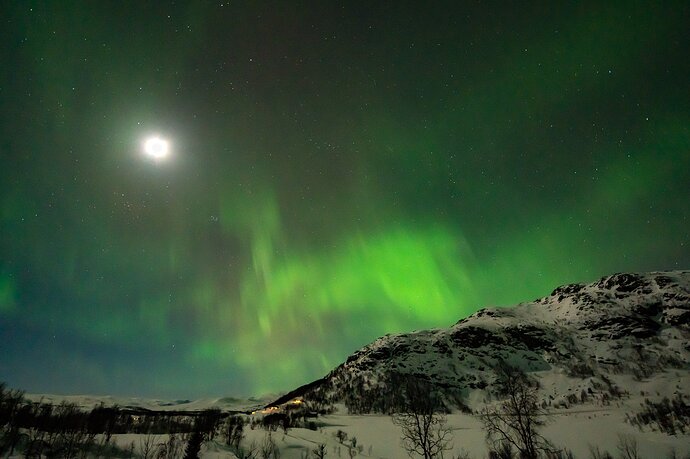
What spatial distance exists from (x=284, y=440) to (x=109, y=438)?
71.4 feet

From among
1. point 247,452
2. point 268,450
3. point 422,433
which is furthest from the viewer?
point 422,433

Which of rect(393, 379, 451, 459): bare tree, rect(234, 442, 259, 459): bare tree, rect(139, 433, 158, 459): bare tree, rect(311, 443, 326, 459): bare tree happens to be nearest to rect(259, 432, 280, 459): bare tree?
rect(234, 442, 259, 459): bare tree

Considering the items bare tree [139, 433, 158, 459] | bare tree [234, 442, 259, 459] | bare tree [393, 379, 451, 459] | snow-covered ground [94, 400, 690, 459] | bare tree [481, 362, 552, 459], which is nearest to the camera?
bare tree [139, 433, 158, 459]

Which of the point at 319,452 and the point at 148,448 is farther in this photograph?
the point at 319,452

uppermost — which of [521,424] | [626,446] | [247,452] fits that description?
[247,452]

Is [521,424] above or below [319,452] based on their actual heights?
above

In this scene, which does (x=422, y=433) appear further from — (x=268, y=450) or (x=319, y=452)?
(x=268, y=450)

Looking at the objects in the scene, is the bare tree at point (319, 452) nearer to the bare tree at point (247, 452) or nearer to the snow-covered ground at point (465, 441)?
the snow-covered ground at point (465, 441)

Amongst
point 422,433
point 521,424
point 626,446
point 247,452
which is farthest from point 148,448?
point 422,433

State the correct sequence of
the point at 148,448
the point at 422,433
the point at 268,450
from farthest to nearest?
the point at 422,433 → the point at 268,450 → the point at 148,448

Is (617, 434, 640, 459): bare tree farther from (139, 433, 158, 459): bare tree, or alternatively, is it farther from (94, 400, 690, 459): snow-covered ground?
(139, 433, 158, 459): bare tree

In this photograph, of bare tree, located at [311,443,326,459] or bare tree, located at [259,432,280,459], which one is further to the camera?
bare tree, located at [259,432,280,459]

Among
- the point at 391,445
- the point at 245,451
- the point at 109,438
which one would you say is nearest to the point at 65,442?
the point at 109,438

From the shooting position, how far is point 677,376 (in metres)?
170
